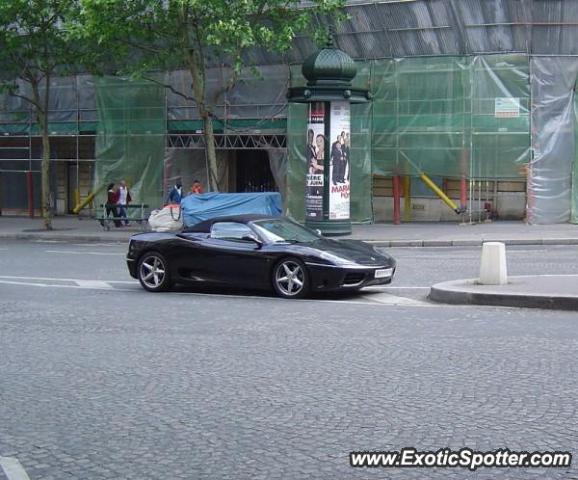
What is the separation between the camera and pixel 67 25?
26.6m

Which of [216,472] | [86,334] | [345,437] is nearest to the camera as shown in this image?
[216,472]

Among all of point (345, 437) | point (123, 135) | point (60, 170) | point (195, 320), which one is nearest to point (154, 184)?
point (123, 135)

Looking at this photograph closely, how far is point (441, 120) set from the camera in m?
27.2

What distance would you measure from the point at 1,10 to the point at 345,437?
79.8 ft

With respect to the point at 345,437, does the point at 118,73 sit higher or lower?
higher

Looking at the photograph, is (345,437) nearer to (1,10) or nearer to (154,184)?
(1,10)

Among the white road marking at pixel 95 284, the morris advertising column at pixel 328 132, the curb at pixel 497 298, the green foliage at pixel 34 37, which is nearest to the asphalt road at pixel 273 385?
the curb at pixel 497 298

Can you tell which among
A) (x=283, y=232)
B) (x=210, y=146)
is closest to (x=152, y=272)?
(x=283, y=232)

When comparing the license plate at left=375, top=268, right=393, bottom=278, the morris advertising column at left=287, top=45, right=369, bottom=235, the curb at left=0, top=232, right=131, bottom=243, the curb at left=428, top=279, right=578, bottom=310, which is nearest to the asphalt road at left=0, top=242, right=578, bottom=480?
the curb at left=428, top=279, right=578, bottom=310

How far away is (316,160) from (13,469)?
20040 millimetres

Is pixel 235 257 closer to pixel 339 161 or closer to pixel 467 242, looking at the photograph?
pixel 467 242

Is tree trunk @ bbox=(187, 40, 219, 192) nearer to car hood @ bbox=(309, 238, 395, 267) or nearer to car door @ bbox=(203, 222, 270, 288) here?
car door @ bbox=(203, 222, 270, 288)

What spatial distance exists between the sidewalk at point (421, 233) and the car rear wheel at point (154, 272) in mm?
9691

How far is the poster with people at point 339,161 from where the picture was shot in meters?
25.3
